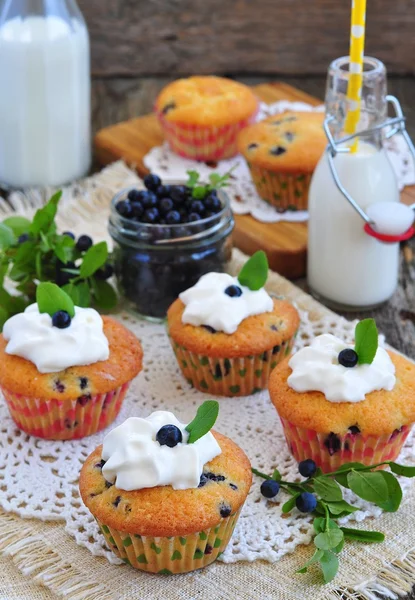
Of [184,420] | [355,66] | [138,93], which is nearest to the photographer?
[184,420]

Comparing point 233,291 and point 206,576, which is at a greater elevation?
point 233,291

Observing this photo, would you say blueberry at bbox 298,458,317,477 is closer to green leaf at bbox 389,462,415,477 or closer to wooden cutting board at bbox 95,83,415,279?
green leaf at bbox 389,462,415,477

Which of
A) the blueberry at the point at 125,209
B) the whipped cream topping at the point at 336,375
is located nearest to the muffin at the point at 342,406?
the whipped cream topping at the point at 336,375

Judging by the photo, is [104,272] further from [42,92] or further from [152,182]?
[42,92]

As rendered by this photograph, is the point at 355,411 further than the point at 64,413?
No

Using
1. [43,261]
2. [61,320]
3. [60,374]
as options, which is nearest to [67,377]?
[60,374]

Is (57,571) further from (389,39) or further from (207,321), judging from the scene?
(389,39)
